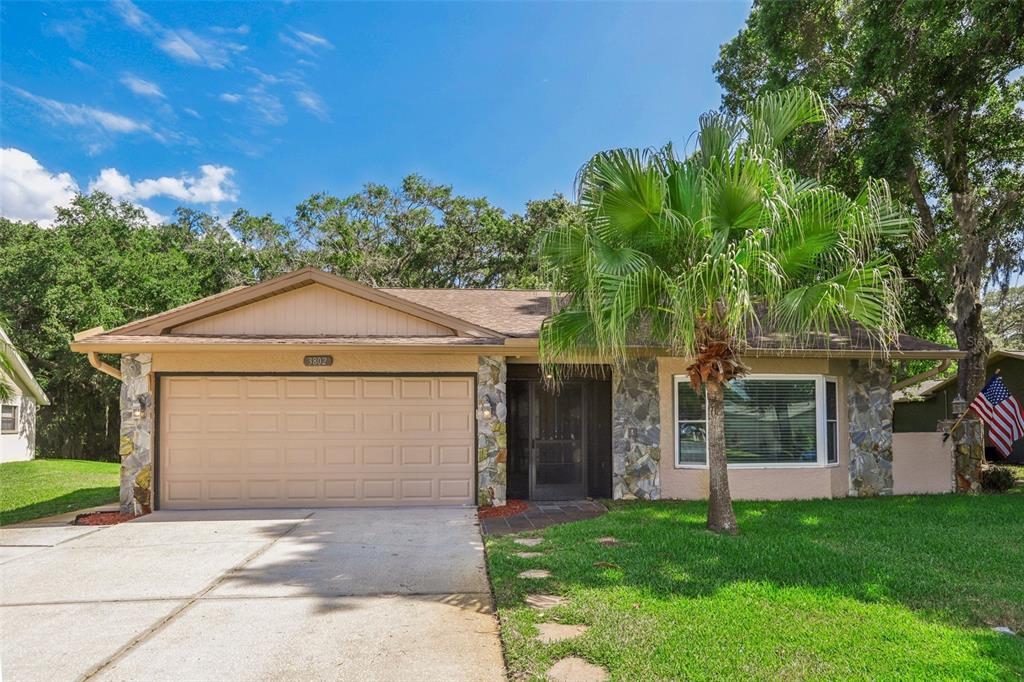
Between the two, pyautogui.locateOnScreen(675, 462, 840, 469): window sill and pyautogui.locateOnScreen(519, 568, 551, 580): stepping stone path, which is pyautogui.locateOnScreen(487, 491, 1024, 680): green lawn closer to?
pyautogui.locateOnScreen(519, 568, 551, 580): stepping stone path

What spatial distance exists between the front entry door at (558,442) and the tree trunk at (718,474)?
3545 millimetres

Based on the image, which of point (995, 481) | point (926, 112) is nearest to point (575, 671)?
point (995, 481)

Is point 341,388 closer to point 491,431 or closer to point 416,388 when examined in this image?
point 416,388

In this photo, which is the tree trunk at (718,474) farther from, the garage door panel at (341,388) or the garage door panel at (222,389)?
the garage door panel at (222,389)

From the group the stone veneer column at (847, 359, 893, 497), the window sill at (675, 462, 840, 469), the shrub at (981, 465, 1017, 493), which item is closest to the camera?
the window sill at (675, 462, 840, 469)

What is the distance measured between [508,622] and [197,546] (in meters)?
4.37

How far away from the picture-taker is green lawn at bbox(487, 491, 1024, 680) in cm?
382

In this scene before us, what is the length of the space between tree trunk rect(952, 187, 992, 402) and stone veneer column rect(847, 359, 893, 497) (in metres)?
2.04

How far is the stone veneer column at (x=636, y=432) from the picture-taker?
10.1 metres

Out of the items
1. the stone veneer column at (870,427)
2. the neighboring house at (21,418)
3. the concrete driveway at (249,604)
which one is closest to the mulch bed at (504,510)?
the concrete driveway at (249,604)

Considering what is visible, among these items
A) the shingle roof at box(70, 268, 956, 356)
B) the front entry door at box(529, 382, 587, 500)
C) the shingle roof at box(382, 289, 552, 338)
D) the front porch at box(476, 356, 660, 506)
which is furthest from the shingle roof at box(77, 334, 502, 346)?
the front entry door at box(529, 382, 587, 500)

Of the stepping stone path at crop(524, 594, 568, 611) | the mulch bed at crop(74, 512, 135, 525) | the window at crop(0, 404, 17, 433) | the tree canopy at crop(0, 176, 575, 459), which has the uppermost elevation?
the tree canopy at crop(0, 176, 575, 459)

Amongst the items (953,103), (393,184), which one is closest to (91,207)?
(393,184)

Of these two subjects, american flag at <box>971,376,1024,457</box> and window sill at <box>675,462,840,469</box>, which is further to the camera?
american flag at <box>971,376,1024,457</box>
